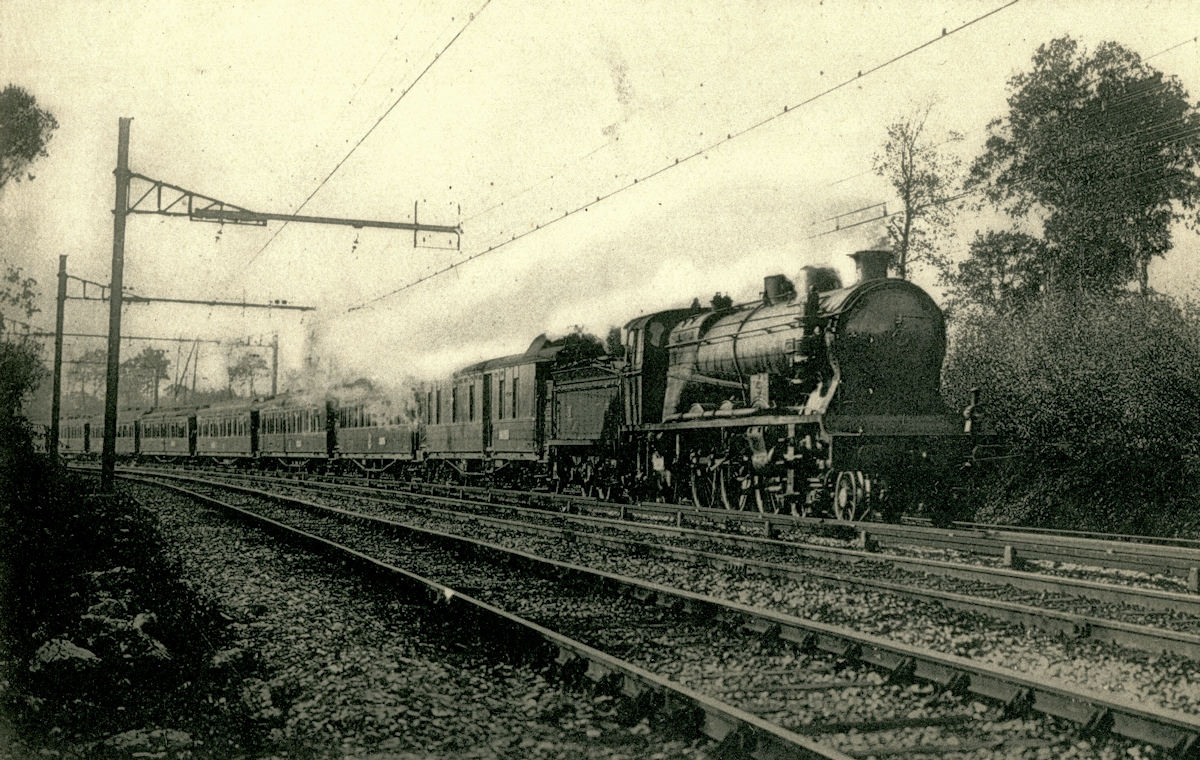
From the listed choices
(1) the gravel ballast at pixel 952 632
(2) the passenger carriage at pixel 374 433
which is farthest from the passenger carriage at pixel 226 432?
(1) the gravel ballast at pixel 952 632

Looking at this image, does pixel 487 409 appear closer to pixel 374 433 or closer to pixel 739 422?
pixel 374 433

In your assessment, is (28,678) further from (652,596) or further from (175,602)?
(652,596)

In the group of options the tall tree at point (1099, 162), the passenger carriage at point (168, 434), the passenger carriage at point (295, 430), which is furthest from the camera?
the passenger carriage at point (168, 434)

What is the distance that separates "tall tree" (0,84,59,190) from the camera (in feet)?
23.7

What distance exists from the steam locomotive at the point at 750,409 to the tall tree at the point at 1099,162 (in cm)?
912

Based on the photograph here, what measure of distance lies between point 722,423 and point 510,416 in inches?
314

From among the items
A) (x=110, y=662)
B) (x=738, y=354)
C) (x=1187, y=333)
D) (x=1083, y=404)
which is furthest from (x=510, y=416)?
→ (x=110, y=662)

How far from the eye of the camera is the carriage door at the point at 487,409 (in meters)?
21.7

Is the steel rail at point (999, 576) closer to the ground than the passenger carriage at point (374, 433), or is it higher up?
closer to the ground

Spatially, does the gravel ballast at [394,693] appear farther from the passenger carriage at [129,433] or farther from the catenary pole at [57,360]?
the passenger carriage at [129,433]

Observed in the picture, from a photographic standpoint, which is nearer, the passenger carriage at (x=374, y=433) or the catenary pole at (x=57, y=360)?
the catenary pole at (x=57, y=360)

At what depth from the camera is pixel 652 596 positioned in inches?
296

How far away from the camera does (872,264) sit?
13031mm

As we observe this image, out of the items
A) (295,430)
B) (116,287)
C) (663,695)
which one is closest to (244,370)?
(295,430)
